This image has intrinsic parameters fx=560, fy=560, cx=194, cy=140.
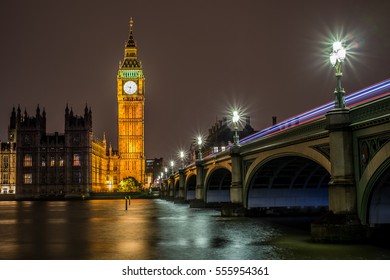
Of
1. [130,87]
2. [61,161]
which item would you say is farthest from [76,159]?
[130,87]

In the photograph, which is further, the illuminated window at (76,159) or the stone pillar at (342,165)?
the illuminated window at (76,159)

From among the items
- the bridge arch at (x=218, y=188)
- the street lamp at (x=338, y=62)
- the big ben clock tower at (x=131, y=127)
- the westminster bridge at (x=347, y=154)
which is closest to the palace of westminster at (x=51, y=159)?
the big ben clock tower at (x=131, y=127)

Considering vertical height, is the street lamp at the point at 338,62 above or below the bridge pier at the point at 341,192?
above

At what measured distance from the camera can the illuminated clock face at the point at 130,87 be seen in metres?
192

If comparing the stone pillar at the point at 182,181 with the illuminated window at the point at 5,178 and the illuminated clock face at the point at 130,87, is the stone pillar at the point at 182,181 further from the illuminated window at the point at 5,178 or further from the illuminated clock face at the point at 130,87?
the illuminated clock face at the point at 130,87

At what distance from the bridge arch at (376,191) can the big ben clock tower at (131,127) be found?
16465 centimetres

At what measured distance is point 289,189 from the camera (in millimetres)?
49719

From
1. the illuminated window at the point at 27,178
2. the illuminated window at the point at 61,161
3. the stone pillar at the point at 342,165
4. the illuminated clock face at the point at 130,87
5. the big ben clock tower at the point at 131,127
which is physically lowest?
the stone pillar at the point at 342,165

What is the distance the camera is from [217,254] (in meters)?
20.5

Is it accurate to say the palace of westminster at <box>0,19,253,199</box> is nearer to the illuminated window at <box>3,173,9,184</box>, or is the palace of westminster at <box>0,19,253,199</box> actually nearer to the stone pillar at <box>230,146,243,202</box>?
the illuminated window at <box>3,173,9,184</box>

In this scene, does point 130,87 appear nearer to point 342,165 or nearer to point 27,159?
point 27,159
